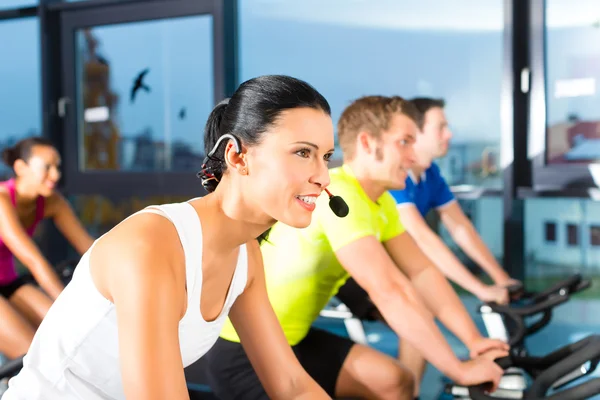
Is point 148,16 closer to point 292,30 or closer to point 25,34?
point 292,30

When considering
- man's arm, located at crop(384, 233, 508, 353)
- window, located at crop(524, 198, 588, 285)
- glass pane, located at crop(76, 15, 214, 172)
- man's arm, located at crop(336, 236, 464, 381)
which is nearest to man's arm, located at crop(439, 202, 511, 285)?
man's arm, located at crop(384, 233, 508, 353)

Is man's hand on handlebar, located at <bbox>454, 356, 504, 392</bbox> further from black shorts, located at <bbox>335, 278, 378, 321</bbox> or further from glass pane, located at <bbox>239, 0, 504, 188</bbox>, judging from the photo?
glass pane, located at <bbox>239, 0, 504, 188</bbox>

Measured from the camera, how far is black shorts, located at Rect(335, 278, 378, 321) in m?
2.41

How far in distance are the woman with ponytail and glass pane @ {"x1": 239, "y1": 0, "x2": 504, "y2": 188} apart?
111 inches

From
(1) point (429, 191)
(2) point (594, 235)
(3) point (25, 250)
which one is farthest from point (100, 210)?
(2) point (594, 235)

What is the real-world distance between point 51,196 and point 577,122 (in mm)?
2585

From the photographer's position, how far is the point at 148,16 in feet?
13.6

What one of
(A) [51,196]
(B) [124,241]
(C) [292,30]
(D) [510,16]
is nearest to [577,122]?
(D) [510,16]

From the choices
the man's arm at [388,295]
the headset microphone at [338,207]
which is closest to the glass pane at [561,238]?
the man's arm at [388,295]

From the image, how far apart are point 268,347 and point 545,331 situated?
8.85 ft

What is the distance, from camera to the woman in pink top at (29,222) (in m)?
2.71

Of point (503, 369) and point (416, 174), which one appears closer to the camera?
point (503, 369)

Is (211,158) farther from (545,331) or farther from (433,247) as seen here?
(545,331)

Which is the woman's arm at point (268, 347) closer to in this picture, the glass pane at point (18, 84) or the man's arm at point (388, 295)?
the man's arm at point (388, 295)
